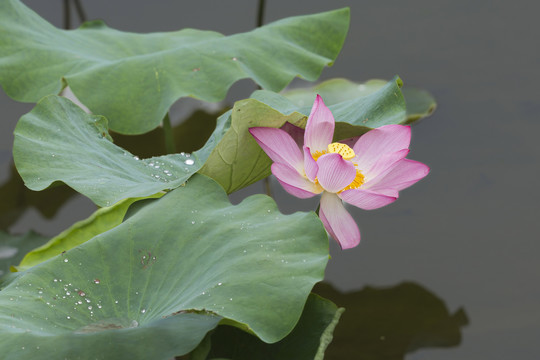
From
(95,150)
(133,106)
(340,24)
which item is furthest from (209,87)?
(340,24)

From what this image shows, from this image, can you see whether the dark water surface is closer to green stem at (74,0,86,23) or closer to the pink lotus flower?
green stem at (74,0,86,23)

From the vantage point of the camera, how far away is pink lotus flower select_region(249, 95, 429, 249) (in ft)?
3.23

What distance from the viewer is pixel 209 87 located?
143 centimetres

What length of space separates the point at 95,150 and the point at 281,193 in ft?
2.26

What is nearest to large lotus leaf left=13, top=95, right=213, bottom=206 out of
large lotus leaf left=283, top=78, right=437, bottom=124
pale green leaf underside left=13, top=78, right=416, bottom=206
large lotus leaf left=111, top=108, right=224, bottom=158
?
pale green leaf underside left=13, top=78, right=416, bottom=206

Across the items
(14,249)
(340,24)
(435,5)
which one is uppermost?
(340,24)

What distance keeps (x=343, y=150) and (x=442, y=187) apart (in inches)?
29.8

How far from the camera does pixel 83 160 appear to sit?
1104 millimetres

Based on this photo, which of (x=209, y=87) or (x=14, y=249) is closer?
(x=209, y=87)

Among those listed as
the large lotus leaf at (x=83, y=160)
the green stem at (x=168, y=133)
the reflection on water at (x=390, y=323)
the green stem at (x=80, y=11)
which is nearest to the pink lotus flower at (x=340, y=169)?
the large lotus leaf at (x=83, y=160)

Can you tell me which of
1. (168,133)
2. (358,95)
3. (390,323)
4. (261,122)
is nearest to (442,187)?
(358,95)

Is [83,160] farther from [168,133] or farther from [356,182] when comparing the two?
[168,133]

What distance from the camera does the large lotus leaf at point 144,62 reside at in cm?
142

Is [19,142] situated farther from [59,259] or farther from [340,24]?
[340,24]
